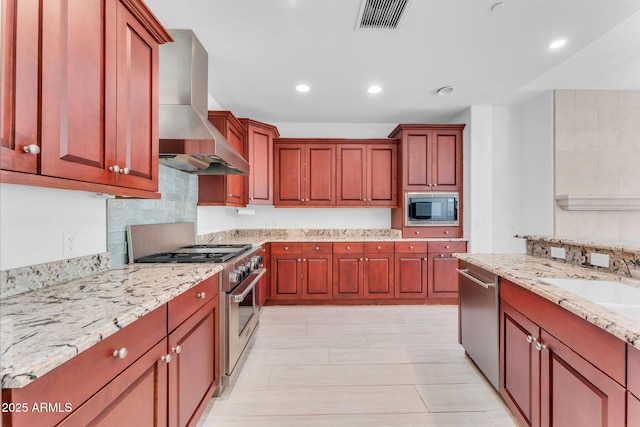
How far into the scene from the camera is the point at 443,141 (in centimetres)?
395

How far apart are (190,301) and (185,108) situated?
1.38m

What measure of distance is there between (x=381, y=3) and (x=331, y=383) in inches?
102

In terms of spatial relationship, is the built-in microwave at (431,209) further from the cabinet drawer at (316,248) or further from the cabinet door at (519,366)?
the cabinet door at (519,366)

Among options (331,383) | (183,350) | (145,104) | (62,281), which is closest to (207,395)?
(183,350)

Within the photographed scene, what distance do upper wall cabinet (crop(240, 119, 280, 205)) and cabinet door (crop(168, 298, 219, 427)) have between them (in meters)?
2.03

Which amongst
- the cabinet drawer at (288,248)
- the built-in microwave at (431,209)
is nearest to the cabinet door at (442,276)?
the built-in microwave at (431,209)

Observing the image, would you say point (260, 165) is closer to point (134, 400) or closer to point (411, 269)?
point (411, 269)

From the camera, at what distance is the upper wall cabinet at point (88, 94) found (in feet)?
2.77

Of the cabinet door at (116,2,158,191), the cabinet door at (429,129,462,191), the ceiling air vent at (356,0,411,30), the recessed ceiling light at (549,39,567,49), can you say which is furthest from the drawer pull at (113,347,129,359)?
the cabinet door at (429,129,462,191)

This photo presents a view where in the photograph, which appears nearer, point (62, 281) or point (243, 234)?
point (62, 281)

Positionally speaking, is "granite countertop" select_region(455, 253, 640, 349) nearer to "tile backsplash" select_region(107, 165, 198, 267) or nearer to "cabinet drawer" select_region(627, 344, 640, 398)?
"cabinet drawer" select_region(627, 344, 640, 398)

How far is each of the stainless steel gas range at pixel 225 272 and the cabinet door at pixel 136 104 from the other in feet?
2.08

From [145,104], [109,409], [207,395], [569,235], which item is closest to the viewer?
[109,409]

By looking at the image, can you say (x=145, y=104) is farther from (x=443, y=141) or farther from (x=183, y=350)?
(x=443, y=141)
